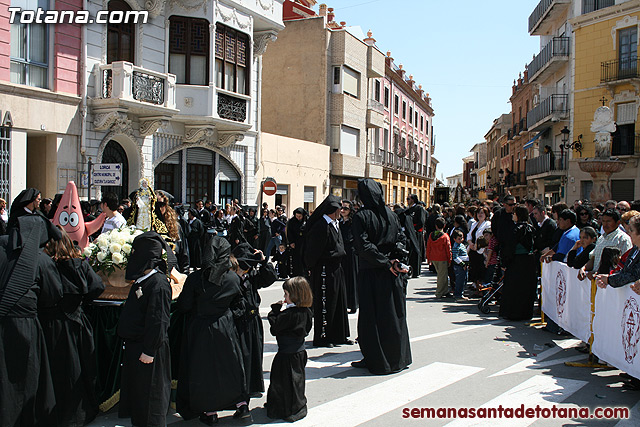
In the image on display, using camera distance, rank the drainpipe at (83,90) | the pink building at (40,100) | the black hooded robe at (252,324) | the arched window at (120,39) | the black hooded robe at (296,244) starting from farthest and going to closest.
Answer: the arched window at (120,39)
the drainpipe at (83,90)
the pink building at (40,100)
the black hooded robe at (296,244)
the black hooded robe at (252,324)

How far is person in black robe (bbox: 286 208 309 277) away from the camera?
11023 mm

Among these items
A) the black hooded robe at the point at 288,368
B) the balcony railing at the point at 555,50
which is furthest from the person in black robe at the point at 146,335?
the balcony railing at the point at 555,50

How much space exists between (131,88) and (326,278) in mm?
11361

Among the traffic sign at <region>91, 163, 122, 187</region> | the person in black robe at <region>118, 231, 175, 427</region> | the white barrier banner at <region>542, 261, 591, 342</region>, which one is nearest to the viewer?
the person in black robe at <region>118, 231, 175, 427</region>

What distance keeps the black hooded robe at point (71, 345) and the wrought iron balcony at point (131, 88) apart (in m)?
12.5

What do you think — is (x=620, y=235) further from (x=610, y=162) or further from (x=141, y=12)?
(x=141, y=12)

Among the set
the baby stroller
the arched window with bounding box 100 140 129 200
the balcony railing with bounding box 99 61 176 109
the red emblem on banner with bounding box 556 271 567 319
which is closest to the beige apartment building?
the balcony railing with bounding box 99 61 176 109

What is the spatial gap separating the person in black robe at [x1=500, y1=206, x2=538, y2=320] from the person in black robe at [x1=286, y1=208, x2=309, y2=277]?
141 inches

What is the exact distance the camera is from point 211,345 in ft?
16.5

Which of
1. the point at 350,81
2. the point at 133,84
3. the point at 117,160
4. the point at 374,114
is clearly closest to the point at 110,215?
the point at 133,84

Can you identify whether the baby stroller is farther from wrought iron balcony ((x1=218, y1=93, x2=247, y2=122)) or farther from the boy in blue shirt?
wrought iron balcony ((x1=218, y1=93, x2=247, y2=122))

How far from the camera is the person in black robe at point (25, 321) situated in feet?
15.1

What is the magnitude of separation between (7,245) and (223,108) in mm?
16567

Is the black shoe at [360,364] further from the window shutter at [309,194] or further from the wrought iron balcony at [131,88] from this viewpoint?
the window shutter at [309,194]
